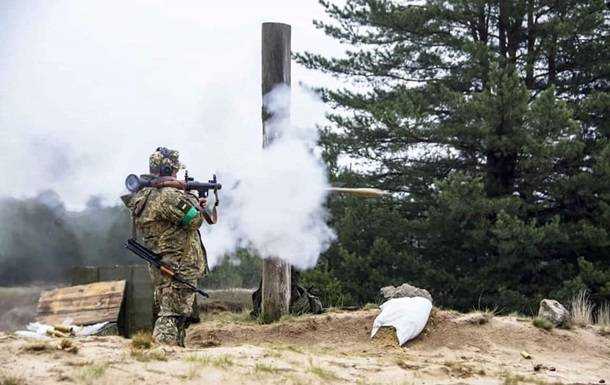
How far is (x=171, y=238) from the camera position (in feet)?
28.6

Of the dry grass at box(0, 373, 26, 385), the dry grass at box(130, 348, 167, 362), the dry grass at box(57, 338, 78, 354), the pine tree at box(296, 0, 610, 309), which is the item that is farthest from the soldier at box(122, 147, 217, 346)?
the pine tree at box(296, 0, 610, 309)

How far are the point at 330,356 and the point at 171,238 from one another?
204 centimetres

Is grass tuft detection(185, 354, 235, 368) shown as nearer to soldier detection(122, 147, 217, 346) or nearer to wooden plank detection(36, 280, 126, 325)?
soldier detection(122, 147, 217, 346)

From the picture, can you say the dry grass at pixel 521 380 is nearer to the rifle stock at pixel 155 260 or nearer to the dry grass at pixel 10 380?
the rifle stock at pixel 155 260

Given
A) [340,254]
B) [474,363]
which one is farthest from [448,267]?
[474,363]

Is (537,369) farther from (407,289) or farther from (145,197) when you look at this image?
(145,197)

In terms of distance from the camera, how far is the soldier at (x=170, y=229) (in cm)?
850

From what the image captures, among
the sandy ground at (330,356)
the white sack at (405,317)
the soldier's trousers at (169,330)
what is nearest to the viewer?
the sandy ground at (330,356)

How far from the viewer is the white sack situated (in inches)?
394

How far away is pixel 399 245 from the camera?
18516 mm

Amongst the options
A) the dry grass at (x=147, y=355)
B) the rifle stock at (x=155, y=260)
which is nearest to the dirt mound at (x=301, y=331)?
the rifle stock at (x=155, y=260)

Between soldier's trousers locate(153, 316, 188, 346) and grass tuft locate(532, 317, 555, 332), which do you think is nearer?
soldier's trousers locate(153, 316, 188, 346)

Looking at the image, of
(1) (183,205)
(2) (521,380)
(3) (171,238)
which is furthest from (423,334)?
(1) (183,205)

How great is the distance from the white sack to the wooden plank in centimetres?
357
